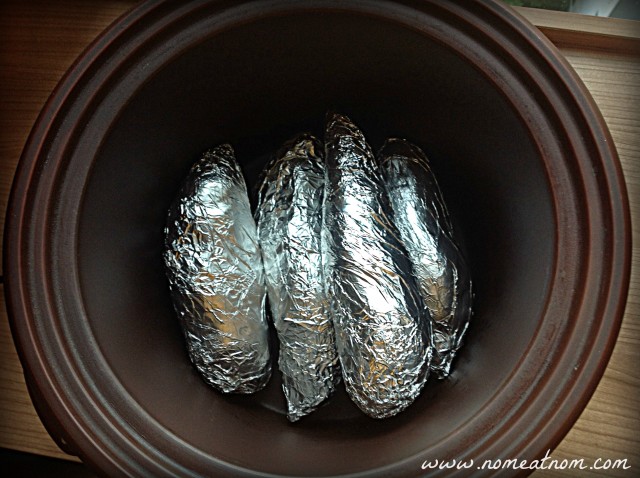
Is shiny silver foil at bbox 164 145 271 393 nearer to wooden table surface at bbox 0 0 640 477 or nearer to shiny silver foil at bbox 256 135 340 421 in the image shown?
shiny silver foil at bbox 256 135 340 421

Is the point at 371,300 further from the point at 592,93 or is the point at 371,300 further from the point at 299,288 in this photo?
the point at 592,93

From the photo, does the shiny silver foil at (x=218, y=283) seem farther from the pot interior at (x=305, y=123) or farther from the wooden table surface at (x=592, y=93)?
the wooden table surface at (x=592, y=93)

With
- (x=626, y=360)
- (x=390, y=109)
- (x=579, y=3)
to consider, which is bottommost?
(x=626, y=360)

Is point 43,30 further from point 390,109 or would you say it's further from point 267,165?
point 390,109

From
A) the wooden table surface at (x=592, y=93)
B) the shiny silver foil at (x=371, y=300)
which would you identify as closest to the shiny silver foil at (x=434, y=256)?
the shiny silver foil at (x=371, y=300)

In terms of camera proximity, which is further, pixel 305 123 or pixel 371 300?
pixel 305 123

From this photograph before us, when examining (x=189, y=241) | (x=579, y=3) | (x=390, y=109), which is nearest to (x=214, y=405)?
(x=189, y=241)

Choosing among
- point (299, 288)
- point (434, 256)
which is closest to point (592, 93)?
point (434, 256)
